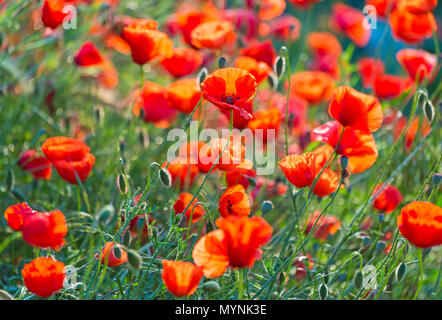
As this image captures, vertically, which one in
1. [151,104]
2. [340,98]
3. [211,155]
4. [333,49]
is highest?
[340,98]

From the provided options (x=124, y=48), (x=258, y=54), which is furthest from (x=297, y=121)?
(x=124, y=48)

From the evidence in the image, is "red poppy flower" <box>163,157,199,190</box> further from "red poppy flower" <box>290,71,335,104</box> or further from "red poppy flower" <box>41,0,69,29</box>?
"red poppy flower" <box>290,71,335,104</box>

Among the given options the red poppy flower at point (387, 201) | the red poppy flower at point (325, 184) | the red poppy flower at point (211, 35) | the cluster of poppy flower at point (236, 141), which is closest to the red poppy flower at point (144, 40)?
the cluster of poppy flower at point (236, 141)

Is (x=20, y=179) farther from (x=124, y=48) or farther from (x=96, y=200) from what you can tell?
(x=124, y=48)

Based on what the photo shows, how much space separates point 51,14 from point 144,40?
0.21 meters

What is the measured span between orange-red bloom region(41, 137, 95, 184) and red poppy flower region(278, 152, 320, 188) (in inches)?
14.1

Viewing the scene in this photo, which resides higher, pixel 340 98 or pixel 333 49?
pixel 340 98

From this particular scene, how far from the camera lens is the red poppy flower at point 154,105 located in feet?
4.69

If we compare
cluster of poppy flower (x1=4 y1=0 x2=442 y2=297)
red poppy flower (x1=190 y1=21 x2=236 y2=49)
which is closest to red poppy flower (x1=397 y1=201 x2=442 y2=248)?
cluster of poppy flower (x1=4 y1=0 x2=442 y2=297)

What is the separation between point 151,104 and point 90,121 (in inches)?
14.1

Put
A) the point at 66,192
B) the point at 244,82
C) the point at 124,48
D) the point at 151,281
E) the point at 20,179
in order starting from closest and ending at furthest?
the point at 244,82 < the point at 151,281 < the point at 66,192 < the point at 20,179 < the point at 124,48

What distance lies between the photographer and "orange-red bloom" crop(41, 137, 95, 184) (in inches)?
41.2

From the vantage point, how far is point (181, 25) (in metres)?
1.51

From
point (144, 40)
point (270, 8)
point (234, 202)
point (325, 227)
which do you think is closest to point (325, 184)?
point (234, 202)
